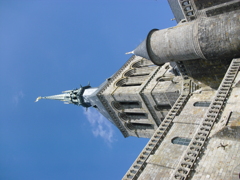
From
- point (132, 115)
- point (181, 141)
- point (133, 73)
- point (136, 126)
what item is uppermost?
point (181, 141)

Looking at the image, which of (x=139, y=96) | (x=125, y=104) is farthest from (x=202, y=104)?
(x=125, y=104)

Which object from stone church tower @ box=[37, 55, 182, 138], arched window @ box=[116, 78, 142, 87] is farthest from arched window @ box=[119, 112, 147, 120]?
arched window @ box=[116, 78, 142, 87]

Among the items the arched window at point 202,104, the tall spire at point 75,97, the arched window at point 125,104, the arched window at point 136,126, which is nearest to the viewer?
the arched window at point 202,104

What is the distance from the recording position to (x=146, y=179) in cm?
1267

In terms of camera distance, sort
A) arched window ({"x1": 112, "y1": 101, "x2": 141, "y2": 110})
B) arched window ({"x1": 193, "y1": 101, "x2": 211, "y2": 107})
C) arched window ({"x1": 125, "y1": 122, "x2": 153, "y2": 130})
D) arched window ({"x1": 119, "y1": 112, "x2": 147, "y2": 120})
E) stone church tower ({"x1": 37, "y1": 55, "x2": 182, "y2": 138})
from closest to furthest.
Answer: arched window ({"x1": 193, "y1": 101, "x2": 211, "y2": 107}) < stone church tower ({"x1": 37, "y1": 55, "x2": 182, "y2": 138}) < arched window ({"x1": 112, "y1": 101, "x2": 141, "y2": 110}) < arched window ({"x1": 119, "y1": 112, "x2": 147, "y2": 120}) < arched window ({"x1": 125, "y1": 122, "x2": 153, "y2": 130})

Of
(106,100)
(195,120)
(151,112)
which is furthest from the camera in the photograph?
(106,100)

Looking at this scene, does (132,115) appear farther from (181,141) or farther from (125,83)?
(181,141)

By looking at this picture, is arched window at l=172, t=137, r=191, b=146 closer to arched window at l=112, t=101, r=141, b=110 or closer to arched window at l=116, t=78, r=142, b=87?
arched window at l=112, t=101, r=141, b=110

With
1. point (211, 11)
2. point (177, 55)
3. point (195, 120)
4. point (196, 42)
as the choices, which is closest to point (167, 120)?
point (195, 120)

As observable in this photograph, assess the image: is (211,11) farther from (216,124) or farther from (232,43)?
(216,124)

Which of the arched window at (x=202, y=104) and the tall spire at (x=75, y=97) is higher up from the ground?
→ the arched window at (x=202, y=104)

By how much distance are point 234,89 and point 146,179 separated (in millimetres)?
6695

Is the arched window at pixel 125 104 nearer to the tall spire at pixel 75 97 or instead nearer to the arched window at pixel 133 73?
the arched window at pixel 133 73

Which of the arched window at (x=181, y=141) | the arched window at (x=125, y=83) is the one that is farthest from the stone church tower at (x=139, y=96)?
the arched window at (x=181, y=141)
